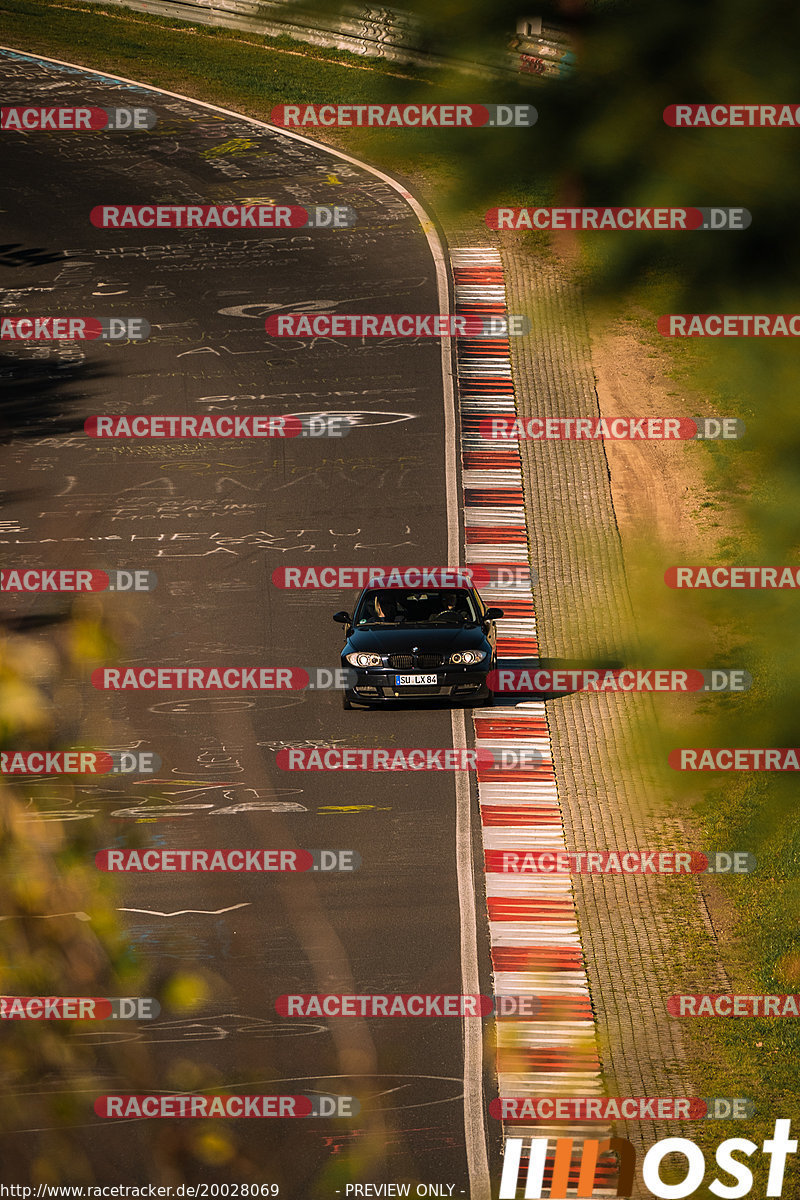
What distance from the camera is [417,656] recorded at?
1802 centimetres

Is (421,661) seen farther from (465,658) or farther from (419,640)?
(465,658)

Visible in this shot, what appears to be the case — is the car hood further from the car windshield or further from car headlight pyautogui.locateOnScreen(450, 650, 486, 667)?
the car windshield

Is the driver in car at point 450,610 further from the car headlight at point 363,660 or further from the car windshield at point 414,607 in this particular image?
the car headlight at point 363,660

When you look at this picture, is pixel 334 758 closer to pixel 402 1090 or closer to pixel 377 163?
pixel 402 1090

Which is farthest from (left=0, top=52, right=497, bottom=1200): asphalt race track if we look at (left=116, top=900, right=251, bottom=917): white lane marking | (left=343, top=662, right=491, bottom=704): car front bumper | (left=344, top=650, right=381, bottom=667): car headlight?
(left=344, top=650, right=381, bottom=667): car headlight

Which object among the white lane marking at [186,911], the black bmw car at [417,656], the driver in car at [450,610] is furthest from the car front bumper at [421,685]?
the white lane marking at [186,911]

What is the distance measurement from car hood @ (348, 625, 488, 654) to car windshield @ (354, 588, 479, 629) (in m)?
0.31

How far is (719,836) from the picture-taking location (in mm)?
2482

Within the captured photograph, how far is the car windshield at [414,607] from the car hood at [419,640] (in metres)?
0.31

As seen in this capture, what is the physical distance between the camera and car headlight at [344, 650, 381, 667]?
18.2 metres

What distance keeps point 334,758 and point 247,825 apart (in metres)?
1.96

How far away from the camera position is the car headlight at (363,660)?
1817 cm

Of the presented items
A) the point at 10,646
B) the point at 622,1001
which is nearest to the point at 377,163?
the point at 622,1001

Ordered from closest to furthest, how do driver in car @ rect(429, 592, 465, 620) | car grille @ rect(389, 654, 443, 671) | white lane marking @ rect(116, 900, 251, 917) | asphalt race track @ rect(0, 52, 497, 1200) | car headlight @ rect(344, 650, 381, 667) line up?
asphalt race track @ rect(0, 52, 497, 1200) < white lane marking @ rect(116, 900, 251, 917) < car grille @ rect(389, 654, 443, 671) < car headlight @ rect(344, 650, 381, 667) < driver in car @ rect(429, 592, 465, 620)
